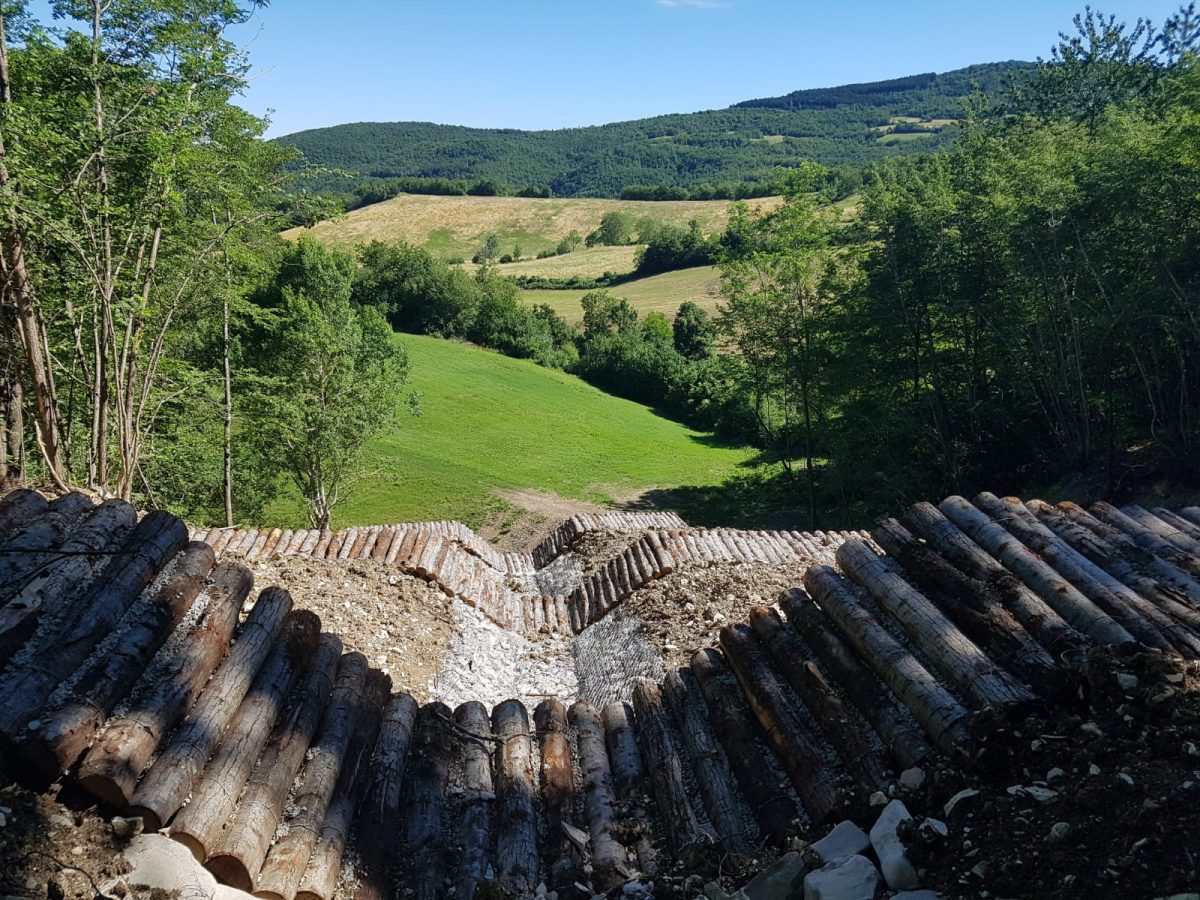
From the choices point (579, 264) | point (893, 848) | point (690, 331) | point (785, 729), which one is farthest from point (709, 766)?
point (579, 264)

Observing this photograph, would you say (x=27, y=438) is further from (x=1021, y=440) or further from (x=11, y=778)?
(x=1021, y=440)

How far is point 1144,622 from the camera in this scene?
4.93 meters

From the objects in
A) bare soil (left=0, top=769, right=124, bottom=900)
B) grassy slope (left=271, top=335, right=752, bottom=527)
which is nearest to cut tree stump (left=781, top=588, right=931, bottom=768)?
bare soil (left=0, top=769, right=124, bottom=900)

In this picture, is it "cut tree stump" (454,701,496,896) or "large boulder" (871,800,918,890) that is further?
"cut tree stump" (454,701,496,896)

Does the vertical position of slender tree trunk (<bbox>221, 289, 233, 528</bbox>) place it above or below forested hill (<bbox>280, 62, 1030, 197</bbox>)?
below

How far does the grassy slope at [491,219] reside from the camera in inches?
3703

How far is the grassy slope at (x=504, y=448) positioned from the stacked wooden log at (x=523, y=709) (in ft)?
53.9

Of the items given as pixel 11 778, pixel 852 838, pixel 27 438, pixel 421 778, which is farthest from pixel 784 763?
pixel 27 438

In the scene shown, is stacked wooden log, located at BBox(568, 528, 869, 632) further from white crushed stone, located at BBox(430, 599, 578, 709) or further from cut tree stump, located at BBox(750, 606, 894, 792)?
cut tree stump, located at BBox(750, 606, 894, 792)

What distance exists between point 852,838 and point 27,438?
15.4 meters

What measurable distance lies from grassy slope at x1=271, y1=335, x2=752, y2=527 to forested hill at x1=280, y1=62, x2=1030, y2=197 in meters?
99.6

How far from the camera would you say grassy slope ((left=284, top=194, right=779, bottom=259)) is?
9406cm

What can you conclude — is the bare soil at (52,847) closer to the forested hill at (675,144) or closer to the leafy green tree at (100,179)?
the leafy green tree at (100,179)

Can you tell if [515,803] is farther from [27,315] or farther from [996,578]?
[27,315]
